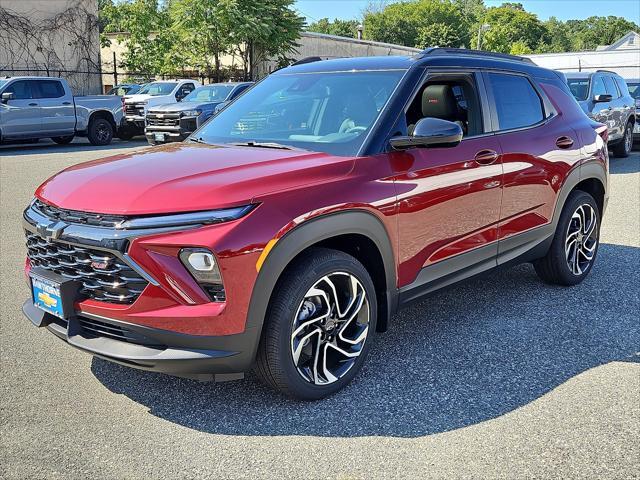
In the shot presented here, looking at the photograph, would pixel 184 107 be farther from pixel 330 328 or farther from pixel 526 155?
pixel 330 328

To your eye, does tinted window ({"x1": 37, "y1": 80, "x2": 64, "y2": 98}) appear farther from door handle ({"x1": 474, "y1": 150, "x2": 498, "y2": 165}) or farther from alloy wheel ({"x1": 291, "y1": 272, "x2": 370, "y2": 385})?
alloy wheel ({"x1": 291, "y1": 272, "x2": 370, "y2": 385})

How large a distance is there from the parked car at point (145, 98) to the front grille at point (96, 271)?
1744cm

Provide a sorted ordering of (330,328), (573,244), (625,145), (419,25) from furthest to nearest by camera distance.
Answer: (419,25)
(625,145)
(573,244)
(330,328)

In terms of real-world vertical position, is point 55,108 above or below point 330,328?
above

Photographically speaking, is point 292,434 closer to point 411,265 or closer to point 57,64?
point 411,265

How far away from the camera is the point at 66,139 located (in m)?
19.2

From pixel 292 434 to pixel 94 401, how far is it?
3.64 feet

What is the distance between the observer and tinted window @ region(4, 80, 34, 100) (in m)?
16.9

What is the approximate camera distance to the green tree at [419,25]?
9738 cm

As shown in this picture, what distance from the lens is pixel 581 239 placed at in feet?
18.7

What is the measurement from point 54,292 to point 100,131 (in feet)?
55.5

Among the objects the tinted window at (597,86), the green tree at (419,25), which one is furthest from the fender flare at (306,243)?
the green tree at (419,25)

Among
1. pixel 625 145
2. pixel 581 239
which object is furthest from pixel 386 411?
pixel 625 145

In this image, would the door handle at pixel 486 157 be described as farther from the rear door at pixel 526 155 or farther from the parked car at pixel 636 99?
the parked car at pixel 636 99
